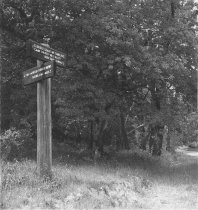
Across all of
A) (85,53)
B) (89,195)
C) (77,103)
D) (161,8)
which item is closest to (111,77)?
(85,53)

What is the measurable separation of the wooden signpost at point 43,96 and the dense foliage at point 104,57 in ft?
11.7

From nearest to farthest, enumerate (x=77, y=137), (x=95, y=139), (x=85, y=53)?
1. (x=85, y=53)
2. (x=95, y=139)
3. (x=77, y=137)

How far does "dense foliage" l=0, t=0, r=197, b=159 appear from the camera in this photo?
11.6m

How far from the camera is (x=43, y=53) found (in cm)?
736

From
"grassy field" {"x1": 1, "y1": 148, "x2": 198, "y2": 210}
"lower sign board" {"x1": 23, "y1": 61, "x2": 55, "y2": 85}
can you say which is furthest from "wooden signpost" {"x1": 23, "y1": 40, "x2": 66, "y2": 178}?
"grassy field" {"x1": 1, "y1": 148, "x2": 198, "y2": 210}

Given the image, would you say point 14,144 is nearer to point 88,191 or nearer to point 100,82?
point 100,82

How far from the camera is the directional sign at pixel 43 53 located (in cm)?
713

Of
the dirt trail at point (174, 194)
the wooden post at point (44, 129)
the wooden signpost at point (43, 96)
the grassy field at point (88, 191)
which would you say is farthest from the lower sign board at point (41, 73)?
the dirt trail at point (174, 194)

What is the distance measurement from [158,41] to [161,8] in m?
1.52

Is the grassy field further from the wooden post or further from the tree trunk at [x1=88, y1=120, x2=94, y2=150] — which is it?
the tree trunk at [x1=88, y1=120, x2=94, y2=150]

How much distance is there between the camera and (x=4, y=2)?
41.5 feet

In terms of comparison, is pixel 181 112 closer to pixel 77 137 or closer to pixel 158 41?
pixel 158 41

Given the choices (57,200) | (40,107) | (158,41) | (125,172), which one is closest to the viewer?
(57,200)

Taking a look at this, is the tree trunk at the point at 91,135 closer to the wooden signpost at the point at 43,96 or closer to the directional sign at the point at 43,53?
the wooden signpost at the point at 43,96
